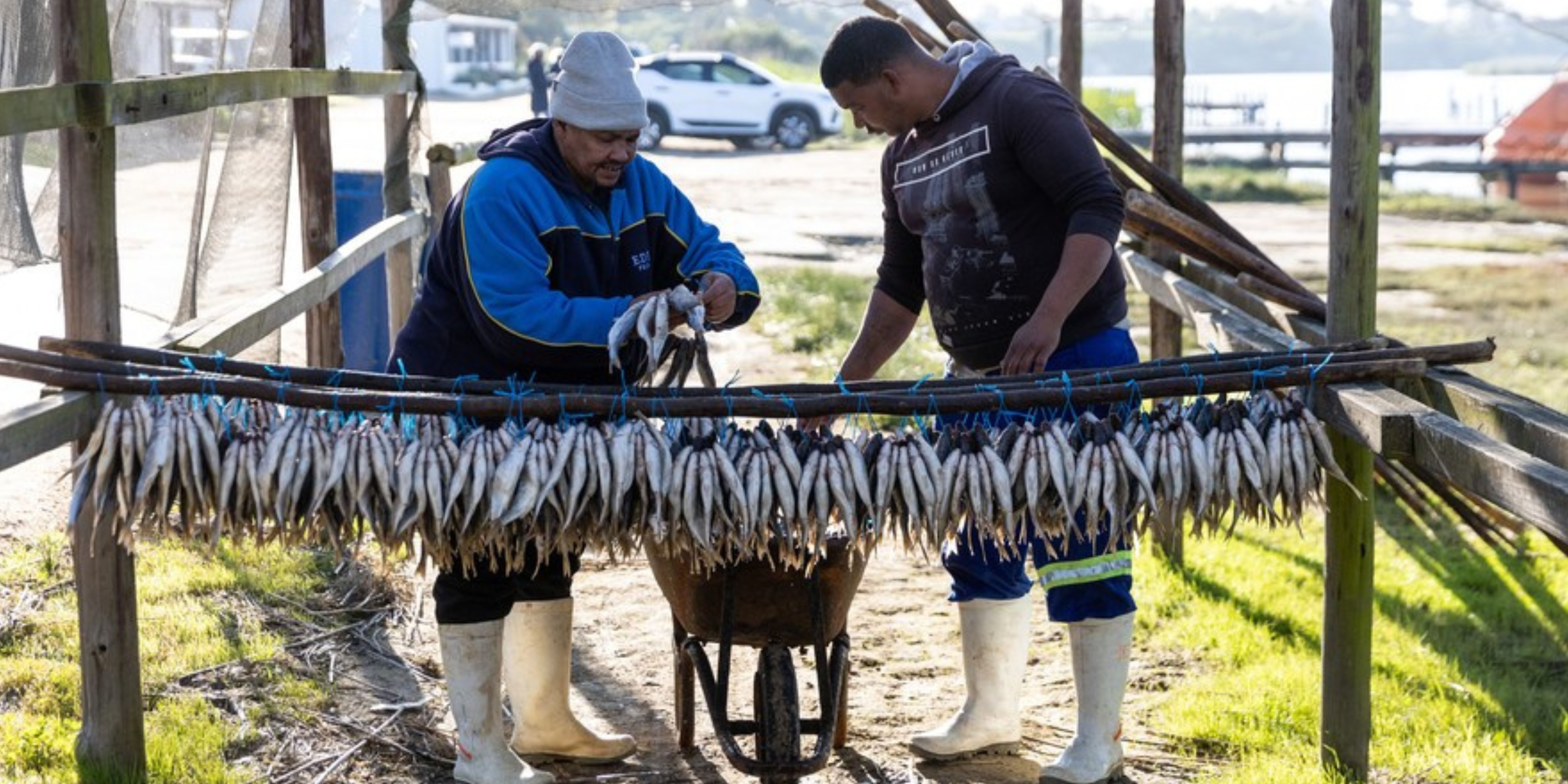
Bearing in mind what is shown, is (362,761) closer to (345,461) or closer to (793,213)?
(345,461)

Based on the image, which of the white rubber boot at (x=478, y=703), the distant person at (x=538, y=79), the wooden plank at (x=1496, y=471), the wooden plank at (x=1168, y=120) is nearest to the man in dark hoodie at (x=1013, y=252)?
the wooden plank at (x=1496, y=471)

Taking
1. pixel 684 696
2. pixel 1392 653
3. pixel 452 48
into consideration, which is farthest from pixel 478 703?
pixel 452 48

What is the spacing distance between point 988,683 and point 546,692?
3.55 ft

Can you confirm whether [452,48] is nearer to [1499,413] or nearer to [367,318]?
[367,318]

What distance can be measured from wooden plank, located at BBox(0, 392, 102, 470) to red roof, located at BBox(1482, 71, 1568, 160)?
21.9 metres

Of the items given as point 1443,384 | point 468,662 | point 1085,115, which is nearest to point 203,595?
point 468,662

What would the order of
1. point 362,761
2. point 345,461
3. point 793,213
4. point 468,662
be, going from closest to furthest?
point 345,461 < point 468,662 < point 362,761 < point 793,213

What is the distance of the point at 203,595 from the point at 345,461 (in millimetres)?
2178

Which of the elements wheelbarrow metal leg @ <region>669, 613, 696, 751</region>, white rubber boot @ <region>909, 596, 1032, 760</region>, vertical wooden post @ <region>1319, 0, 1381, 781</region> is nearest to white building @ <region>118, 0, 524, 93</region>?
wheelbarrow metal leg @ <region>669, 613, 696, 751</region>

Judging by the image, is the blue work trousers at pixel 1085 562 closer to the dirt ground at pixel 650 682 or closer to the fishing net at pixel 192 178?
the dirt ground at pixel 650 682

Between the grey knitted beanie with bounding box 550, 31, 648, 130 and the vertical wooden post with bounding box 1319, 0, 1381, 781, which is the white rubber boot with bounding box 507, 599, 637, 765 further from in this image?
the vertical wooden post with bounding box 1319, 0, 1381, 781

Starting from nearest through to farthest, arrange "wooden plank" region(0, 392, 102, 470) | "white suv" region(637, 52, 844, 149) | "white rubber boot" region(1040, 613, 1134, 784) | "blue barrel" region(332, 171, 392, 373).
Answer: "wooden plank" region(0, 392, 102, 470) < "white rubber boot" region(1040, 613, 1134, 784) < "blue barrel" region(332, 171, 392, 373) < "white suv" region(637, 52, 844, 149)

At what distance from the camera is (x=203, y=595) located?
5.05 meters

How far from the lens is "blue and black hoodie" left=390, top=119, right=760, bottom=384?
136 inches
